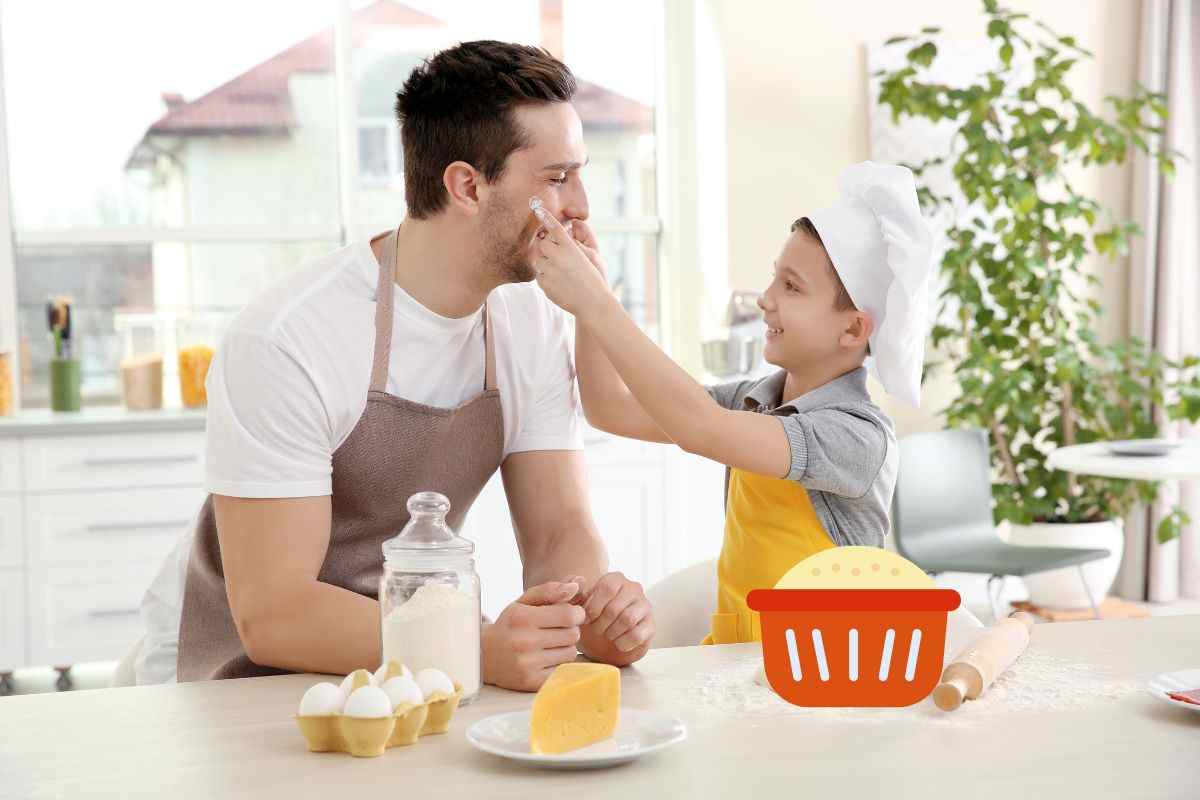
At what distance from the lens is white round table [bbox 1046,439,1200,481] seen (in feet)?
11.4

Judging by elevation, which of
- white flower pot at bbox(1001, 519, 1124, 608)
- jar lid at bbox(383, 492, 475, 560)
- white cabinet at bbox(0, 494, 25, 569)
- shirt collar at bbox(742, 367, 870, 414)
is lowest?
white flower pot at bbox(1001, 519, 1124, 608)

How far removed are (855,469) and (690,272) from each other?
10.2 feet

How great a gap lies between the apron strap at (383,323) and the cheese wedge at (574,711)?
0.70 meters

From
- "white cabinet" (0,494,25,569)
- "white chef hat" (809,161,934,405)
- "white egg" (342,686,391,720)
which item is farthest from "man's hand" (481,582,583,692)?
"white cabinet" (0,494,25,569)

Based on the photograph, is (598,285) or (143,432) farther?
(143,432)

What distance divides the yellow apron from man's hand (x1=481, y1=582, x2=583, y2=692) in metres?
0.37

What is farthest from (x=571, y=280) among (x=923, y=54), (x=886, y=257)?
(x=923, y=54)

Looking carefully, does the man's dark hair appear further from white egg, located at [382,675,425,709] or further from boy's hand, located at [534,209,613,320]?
white egg, located at [382,675,425,709]

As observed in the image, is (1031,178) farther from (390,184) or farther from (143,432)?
(143,432)

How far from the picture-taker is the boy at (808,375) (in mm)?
1598

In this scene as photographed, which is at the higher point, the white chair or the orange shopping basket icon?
the orange shopping basket icon

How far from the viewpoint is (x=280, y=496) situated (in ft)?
5.23

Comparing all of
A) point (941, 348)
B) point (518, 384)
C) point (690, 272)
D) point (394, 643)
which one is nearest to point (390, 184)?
point (690, 272)

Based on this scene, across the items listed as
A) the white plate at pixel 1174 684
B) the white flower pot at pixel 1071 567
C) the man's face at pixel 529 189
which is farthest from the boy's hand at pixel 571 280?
the white flower pot at pixel 1071 567
